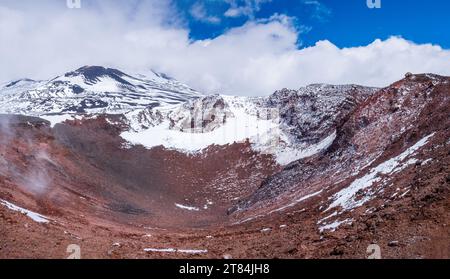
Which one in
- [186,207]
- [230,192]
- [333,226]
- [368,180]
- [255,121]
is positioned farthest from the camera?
[255,121]

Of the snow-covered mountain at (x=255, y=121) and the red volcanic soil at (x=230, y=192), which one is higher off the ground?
the snow-covered mountain at (x=255, y=121)

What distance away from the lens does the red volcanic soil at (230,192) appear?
19672mm

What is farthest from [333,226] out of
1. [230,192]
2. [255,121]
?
[255,121]

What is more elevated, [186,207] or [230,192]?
[230,192]

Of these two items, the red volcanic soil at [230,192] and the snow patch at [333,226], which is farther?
the snow patch at [333,226]

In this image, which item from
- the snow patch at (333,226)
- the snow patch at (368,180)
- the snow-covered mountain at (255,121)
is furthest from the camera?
the snow-covered mountain at (255,121)

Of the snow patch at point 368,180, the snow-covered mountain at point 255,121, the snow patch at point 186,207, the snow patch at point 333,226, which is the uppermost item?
the snow-covered mountain at point 255,121

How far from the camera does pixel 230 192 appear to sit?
6650cm

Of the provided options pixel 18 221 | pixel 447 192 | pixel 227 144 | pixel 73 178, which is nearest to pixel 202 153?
pixel 227 144

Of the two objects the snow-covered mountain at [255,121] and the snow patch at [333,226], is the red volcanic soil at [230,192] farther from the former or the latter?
the snow-covered mountain at [255,121]

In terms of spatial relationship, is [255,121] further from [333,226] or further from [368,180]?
[333,226]

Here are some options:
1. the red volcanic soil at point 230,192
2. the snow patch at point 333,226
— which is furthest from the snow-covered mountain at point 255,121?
the snow patch at point 333,226

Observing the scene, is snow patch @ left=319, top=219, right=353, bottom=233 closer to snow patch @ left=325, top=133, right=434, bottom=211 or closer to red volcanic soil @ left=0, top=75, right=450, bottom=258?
red volcanic soil @ left=0, top=75, right=450, bottom=258

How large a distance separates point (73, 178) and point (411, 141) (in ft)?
122
